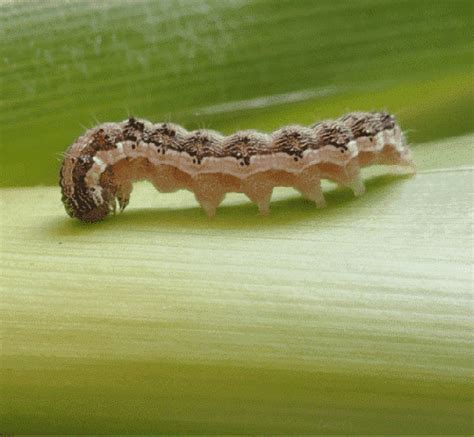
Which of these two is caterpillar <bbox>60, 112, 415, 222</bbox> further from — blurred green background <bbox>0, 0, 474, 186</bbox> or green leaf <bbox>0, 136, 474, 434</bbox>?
green leaf <bbox>0, 136, 474, 434</bbox>

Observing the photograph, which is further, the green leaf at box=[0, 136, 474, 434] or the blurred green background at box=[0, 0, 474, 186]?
Answer: the blurred green background at box=[0, 0, 474, 186]

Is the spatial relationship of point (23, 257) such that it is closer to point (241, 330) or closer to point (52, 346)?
point (52, 346)

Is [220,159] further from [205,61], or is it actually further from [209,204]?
[205,61]

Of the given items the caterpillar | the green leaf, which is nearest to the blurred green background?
the caterpillar

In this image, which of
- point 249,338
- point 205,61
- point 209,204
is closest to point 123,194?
point 209,204

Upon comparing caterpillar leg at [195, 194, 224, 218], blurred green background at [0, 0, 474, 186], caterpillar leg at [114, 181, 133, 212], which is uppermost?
blurred green background at [0, 0, 474, 186]

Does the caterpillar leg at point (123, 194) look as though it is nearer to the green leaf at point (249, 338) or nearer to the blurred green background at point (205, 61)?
the blurred green background at point (205, 61)

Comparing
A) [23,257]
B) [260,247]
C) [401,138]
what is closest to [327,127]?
[401,138]
